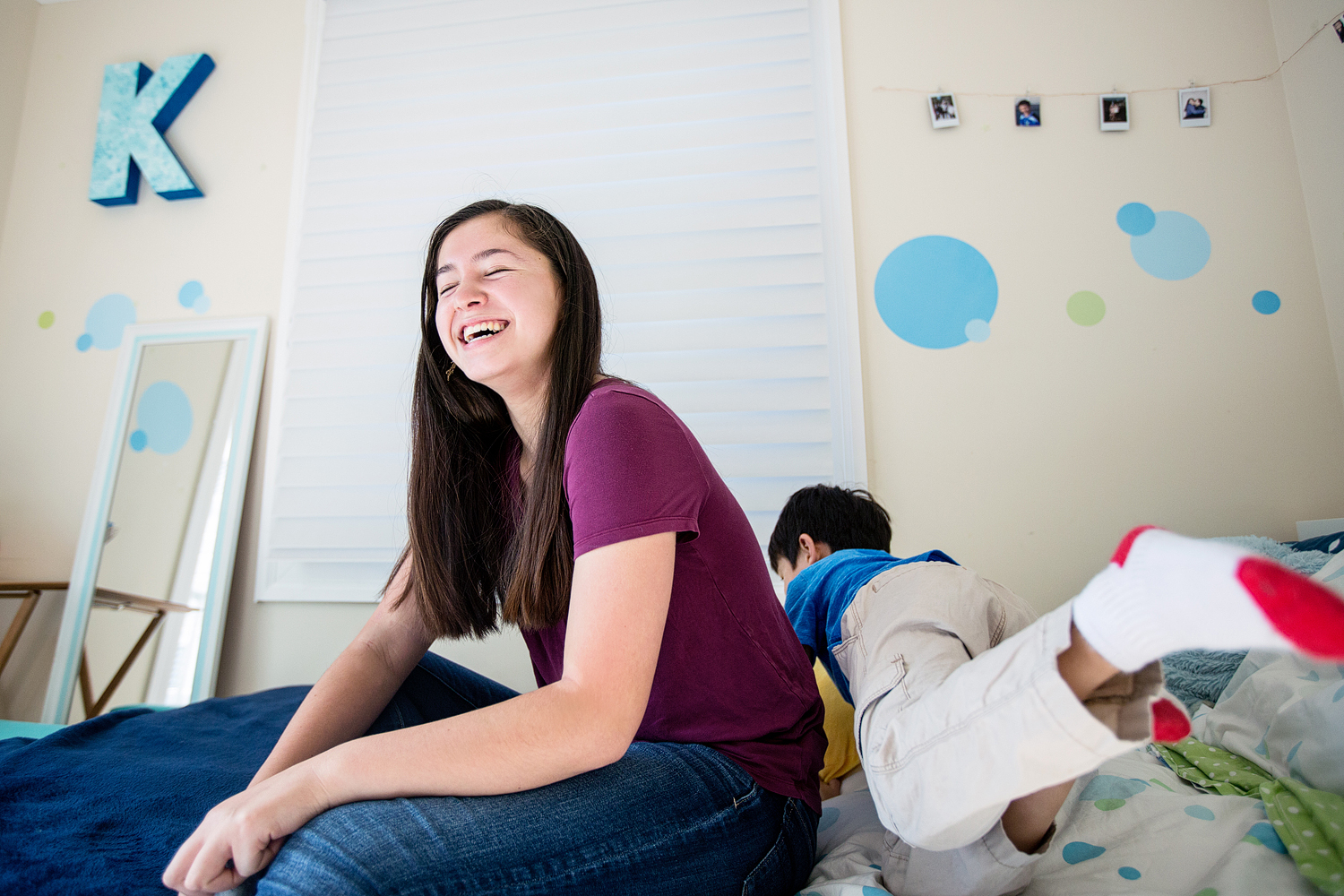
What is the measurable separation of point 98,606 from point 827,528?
200cm

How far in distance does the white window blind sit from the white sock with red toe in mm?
1400

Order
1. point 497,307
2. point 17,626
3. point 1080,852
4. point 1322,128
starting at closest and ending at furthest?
point 1080,852 → point 497,307 → point 1322,128 → point 17,626

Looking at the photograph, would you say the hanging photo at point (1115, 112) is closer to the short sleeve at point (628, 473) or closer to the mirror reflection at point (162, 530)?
the short sleeve at point (628, 473)

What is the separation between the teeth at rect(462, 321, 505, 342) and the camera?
3.33 ft

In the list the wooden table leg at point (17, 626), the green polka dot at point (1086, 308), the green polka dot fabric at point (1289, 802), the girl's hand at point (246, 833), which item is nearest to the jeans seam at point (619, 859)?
the girl's hand at point (246, 833)

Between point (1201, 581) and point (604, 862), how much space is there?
50 cm

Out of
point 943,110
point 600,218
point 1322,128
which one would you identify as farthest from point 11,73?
point 1322,128

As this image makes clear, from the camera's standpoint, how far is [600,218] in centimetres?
210

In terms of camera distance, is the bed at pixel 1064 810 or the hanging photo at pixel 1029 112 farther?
the hanging photo at pixel 1029 112

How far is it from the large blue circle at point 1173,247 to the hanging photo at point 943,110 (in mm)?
535

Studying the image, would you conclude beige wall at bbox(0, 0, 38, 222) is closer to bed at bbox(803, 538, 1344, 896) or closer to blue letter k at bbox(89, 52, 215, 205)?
blue letter k at bbox(89, 52, 215, 205)

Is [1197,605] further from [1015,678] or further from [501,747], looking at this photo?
[501,747]

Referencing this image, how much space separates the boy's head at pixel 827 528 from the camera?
1480 millimetres

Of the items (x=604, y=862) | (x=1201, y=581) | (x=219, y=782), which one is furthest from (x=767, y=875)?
(x=219, y=782)
